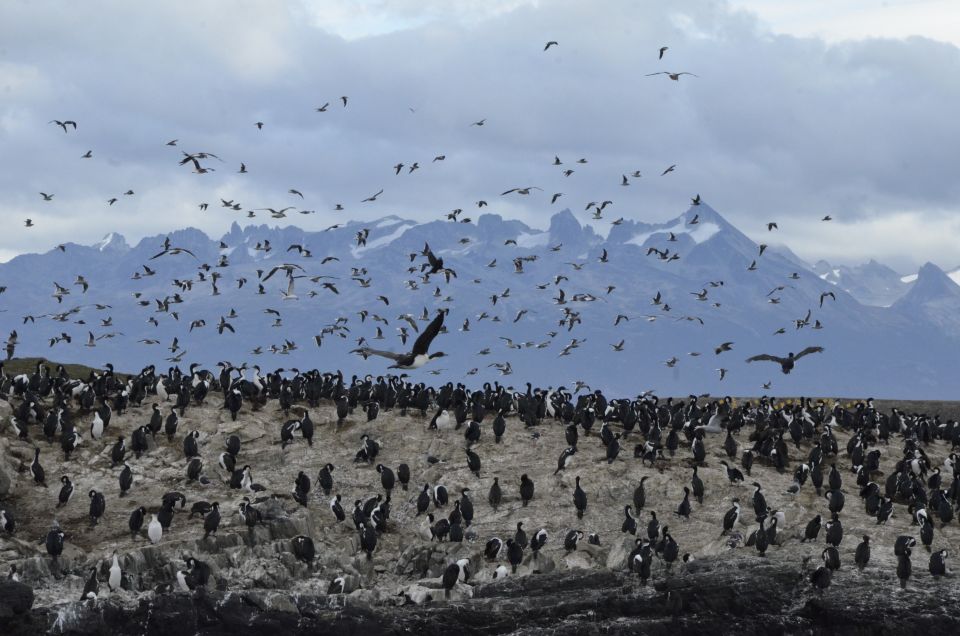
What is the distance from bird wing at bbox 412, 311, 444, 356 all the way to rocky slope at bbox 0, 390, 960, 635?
10206 millimetres

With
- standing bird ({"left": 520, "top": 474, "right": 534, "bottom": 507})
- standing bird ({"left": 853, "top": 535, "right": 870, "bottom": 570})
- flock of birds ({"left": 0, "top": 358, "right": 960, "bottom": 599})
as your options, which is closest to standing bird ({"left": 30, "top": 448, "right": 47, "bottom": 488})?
flock of birds ({"left": 0, "top": 358, "right": 960, "bottom": 599})

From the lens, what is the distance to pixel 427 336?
2330 cm

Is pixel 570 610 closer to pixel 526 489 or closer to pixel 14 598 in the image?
pixel 526 489

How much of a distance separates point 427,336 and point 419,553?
52.2ft

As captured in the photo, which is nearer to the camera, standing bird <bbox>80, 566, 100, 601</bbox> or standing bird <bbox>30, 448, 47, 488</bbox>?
standing bird <bbox>80, 566, 100, 601</bbox>

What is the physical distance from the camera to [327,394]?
175ft

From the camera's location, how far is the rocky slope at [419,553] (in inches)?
1228

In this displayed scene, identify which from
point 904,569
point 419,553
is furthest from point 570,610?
point 904,569

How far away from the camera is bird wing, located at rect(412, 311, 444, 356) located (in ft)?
73.4

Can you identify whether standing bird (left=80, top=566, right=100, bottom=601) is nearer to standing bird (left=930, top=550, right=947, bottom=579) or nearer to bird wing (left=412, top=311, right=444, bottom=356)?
bird wing (left=412, top=311, right=444, bottom=356)

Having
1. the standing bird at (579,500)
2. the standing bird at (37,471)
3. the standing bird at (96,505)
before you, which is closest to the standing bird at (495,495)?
the standing bird at (579,500)

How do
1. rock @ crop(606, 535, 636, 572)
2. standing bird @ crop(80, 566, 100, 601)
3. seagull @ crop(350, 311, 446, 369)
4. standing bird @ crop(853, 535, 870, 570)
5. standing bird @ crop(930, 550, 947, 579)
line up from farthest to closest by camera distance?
rock @ crop(606, 535, 636, 572), standing bird @ crop(853, 535, 870, 570), standing bird @ crop(930, 550, 947, 579), standing bird @ crop(80, 566, 100, 601), seagull @ crop(350, 311, 446, 369)

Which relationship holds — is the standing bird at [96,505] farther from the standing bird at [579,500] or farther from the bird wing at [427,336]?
the bird wing at [427,336]

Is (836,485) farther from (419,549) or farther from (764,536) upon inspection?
(419,549)
